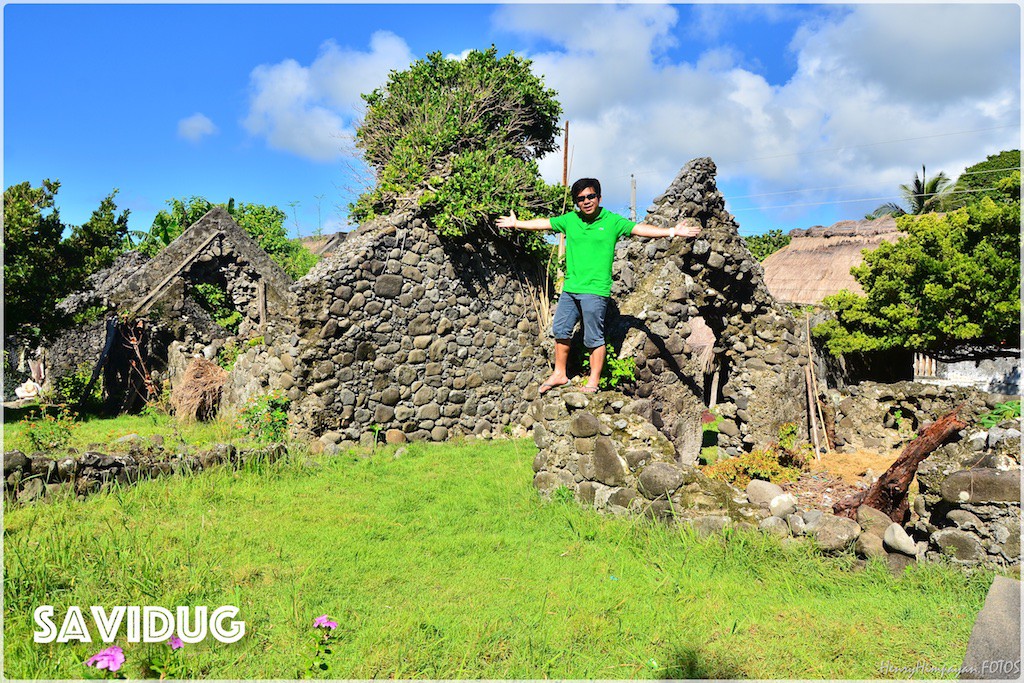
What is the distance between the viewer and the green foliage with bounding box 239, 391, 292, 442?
26.4 feet

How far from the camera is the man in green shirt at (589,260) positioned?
20.4 feet

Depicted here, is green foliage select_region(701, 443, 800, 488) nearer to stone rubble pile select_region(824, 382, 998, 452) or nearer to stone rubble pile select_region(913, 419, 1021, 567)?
stone rubble pile select_region(824, 382, 998, 452)

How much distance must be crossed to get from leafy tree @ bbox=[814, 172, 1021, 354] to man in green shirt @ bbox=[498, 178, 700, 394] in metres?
9.11

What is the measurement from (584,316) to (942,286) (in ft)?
32.4

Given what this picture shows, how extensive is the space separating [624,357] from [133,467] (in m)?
5.84

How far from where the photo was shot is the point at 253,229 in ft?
72.3

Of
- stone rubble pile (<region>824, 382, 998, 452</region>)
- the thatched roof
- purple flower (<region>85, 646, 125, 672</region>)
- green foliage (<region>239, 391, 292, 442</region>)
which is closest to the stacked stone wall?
green foliage (<region>239, 391, 292, 442</region>)

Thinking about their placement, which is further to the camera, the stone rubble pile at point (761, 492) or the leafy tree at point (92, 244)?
the leafy tree at point (92, 244)

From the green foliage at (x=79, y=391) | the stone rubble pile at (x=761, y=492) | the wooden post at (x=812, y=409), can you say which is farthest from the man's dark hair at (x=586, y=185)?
the green foliage at (x=79, y=391)

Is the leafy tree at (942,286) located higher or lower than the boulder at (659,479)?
higher

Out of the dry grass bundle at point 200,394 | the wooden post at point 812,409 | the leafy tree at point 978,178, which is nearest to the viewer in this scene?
the dry grass bundle at point 200,394

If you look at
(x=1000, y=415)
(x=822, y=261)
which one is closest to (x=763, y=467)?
(x=1000, y=415)

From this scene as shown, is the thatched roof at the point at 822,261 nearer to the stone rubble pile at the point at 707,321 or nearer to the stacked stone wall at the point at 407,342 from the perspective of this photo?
the stone rubble pile at the point at 707,321

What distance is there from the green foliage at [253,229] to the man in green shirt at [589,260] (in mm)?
12549
